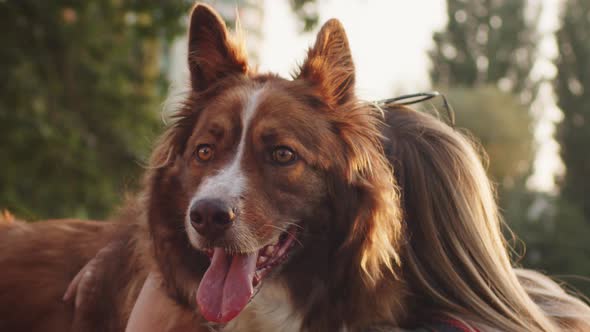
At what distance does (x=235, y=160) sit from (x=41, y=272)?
4.24ft

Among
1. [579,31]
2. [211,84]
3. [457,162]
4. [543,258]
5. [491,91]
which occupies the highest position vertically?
[211,84]

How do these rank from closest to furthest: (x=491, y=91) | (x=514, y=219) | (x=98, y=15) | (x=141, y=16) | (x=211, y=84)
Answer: (x=211, y=84), (x=141, y=16), (x=98, y=15), (x=514, y=219), (x=491, y=91)

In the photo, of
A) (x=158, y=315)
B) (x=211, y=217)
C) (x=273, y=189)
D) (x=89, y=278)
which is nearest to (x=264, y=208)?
(x=273, y=189)

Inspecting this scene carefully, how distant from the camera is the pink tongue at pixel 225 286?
10.9 ft

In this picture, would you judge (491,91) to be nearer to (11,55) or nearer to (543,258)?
(543,258)

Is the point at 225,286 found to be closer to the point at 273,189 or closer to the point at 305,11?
the point at 273,189

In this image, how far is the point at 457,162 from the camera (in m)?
3.62

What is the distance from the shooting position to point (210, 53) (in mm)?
3867

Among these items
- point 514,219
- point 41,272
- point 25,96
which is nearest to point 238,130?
point 41,272

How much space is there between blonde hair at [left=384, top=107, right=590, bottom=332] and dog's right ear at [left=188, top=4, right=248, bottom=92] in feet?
2.83

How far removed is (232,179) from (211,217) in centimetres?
20

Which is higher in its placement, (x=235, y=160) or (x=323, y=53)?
(x=323, y=53)

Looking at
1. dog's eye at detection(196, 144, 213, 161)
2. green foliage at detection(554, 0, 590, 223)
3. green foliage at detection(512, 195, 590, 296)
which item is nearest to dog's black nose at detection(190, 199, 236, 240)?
dog's eye at detection(196, 144, 213, 161)

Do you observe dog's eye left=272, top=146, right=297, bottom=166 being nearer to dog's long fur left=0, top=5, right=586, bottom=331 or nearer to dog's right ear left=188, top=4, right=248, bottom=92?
dog's long fur left=0, top=5, right=586, bottom=331
